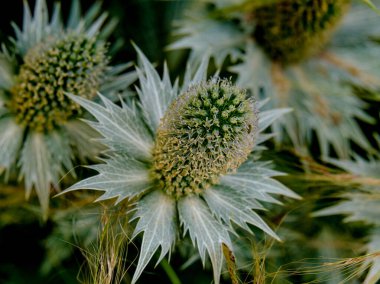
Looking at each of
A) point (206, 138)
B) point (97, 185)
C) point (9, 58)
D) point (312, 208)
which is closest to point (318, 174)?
point (312, 208)

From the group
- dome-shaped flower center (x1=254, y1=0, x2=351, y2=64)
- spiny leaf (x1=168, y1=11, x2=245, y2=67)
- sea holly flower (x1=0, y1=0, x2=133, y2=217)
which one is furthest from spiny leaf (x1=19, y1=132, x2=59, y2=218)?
dome-shaped flower center (x1=254, y1=0, x2=351, y2=64)

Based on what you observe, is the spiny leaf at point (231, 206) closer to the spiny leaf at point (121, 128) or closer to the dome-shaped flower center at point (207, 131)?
the dome-shaped flower center at point (207, 131)

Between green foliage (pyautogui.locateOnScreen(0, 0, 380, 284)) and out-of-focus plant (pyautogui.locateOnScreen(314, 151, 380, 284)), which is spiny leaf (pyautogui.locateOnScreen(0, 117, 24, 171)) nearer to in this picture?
green foliage (pyautogui.locateOnScreen(0, 0, 380, 284))

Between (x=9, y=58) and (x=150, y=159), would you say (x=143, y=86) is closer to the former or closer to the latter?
(x=150, y=159)

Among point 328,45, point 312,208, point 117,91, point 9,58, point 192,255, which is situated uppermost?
point 9,58

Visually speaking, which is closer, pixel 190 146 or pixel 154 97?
pixel 190 146

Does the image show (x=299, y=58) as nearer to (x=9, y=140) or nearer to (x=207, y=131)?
(x=207, y=131)

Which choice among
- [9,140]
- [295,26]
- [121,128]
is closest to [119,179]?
[121,128]
